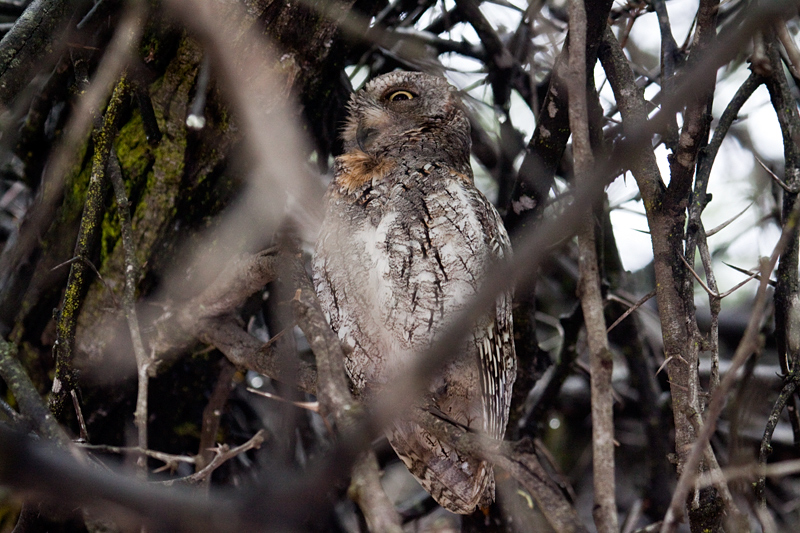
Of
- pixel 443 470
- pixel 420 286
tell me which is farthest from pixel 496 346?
pixel 443 470

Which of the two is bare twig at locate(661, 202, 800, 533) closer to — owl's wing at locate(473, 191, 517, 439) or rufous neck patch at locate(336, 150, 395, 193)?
owl's wing at locate(473, 191, 517, 439)

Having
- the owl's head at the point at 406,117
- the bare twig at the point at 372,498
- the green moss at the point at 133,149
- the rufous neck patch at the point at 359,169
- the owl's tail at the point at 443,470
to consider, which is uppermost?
the owl's head at the point at 406,117

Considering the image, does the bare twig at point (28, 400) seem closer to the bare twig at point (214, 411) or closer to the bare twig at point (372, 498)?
the bare twig at point (372, 498)

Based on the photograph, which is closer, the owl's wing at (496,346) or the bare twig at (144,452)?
the bare twig at (144,452)

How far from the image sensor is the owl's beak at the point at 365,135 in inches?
75.9

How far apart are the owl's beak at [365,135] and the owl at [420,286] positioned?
76 millimetres

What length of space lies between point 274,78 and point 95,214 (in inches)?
25.6

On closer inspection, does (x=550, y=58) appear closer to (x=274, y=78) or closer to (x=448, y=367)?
(x=274, y=78)

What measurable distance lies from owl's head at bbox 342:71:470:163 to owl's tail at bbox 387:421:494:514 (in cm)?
88

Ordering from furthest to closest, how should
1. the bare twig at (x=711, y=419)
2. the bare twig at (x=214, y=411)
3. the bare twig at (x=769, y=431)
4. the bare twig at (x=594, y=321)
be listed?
the bare twig at (x=214, y=411)
the bare twig at (x=769, y=431)
the bare twig at (x=594, y=321)
the bare twig at (x=711, y=419)

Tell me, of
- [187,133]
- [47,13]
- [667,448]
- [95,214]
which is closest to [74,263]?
[95,214]

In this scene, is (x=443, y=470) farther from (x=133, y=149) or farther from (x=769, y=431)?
(x=133, y=149)

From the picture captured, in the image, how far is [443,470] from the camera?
5.48ft

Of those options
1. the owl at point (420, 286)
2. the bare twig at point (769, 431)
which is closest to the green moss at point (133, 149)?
the owl at point (420, 286)
